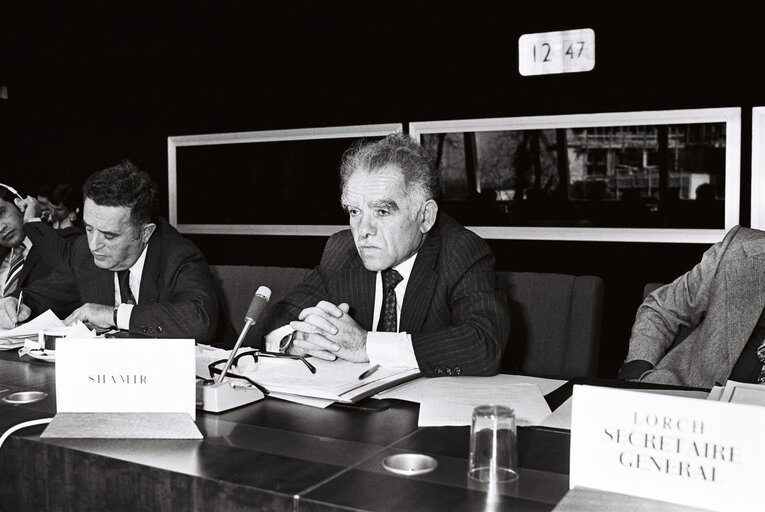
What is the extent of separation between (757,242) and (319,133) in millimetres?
3345

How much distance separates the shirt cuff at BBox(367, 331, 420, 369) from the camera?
1.68 m

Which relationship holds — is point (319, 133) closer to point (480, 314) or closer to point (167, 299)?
point (167, 299)

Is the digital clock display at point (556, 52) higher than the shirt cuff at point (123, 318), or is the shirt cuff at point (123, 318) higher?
the digital clock display at point (556, 52)

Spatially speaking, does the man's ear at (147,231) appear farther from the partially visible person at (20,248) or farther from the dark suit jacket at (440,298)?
the partially visible person at (20,248)

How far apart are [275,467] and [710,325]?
1.42 m

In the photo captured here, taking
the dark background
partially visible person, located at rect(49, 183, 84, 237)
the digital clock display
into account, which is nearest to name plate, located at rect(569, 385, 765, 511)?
the dark background

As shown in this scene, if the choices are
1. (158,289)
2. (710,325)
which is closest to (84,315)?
(158,289)

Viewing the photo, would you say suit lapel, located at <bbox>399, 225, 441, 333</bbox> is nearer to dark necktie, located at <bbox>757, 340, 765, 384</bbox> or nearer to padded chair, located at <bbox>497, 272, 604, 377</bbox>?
padded chair, located at <bbox>497, 272, 604, 377</bbox>

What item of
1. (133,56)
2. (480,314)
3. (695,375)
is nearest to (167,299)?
(480,314)

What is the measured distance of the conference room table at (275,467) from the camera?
941mm

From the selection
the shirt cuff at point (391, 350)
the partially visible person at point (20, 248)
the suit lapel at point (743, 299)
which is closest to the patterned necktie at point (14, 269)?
the partially visible person at point (20, 248)

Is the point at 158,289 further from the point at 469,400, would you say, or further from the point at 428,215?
the point at 469,400

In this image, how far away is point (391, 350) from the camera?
170 cm

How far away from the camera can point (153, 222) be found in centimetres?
250
